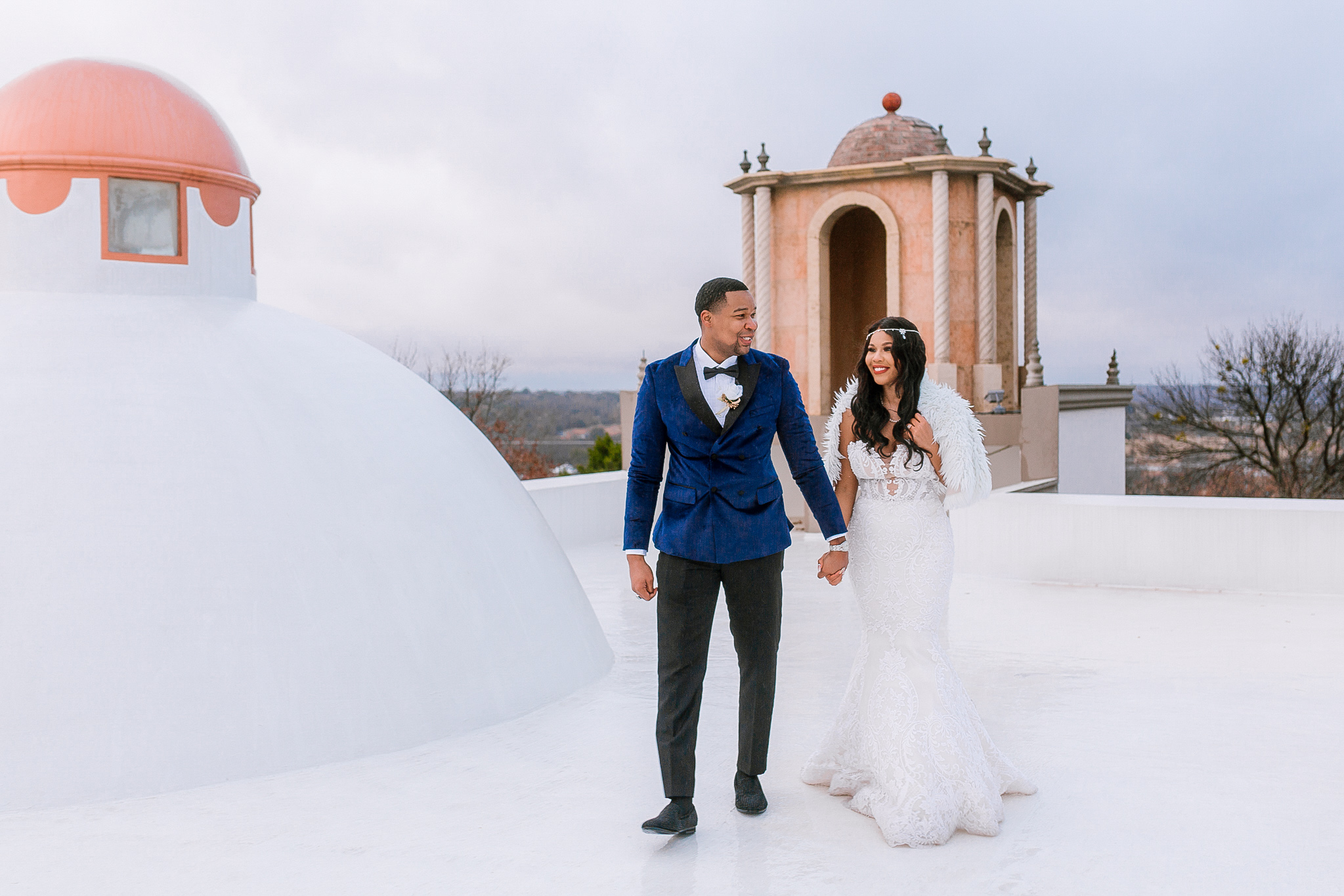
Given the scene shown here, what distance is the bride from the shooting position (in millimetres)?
3240

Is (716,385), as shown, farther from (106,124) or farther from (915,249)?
(915,249)

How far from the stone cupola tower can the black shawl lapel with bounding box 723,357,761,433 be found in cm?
957

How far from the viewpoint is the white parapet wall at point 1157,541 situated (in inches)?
295

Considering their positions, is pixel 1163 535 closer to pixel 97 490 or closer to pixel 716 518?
pixel 716 518

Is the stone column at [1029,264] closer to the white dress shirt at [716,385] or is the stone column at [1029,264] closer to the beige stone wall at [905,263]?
the beige stone wall at [905,263]

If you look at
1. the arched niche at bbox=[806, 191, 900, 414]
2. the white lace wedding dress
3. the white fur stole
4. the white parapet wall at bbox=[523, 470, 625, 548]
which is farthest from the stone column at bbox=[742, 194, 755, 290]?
the white lace wedding dress

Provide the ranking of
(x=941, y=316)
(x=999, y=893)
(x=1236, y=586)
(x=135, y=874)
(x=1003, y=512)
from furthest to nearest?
(x=941, y=316), (x=1003, y=512), (x=1236, y=586), (x=135, y=874), (x=999, y=893)

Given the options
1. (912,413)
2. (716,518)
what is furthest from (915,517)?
(716,518)

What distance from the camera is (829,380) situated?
1352cm

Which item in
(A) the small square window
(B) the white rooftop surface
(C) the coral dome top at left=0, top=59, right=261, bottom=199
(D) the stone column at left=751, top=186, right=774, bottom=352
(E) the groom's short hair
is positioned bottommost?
(B) the white rooftop surface

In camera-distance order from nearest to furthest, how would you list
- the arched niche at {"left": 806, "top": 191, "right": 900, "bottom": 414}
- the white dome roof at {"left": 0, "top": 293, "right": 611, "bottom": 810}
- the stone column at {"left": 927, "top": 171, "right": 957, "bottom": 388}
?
the white dome roof at {"left": 0, "top": 293, "right": 611, "bottom": 810} < the stone column at {"left": 927, "top": 171, "right": 957, "bottom": 388} < the arched niche at {"left": 806, "top": 191, "right": 900, "bottom": 414}

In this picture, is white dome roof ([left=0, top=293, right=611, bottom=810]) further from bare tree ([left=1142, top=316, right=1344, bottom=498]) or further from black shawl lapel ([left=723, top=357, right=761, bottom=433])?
bare tree ([left=1142, top=316, right=1344, bottom=498])

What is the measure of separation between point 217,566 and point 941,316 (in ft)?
33.5

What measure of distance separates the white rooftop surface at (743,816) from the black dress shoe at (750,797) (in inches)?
1.5
